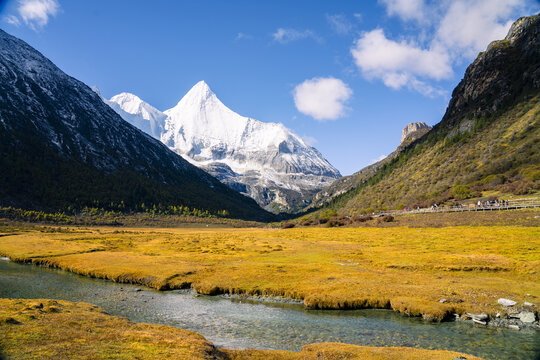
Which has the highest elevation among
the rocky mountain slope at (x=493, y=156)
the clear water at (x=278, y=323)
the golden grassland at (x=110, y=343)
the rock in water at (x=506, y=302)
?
the rocky mountain slope at (x=493, y=156)

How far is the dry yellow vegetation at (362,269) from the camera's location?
3625 centimetres

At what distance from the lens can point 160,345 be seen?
21.2 meters

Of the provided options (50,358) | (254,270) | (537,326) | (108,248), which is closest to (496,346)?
(537,326)

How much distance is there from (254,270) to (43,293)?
29.5m

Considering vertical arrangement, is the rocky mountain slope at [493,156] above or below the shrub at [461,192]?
above

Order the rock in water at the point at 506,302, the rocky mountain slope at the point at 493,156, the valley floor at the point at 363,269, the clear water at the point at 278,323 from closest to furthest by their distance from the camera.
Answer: the clear water at the point at 278,323
the rock in water at the point at 506,302
the valley floor at the point at 363,269
the rocky mountain slope at the point at 493,156

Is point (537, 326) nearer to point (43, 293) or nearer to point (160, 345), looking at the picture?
point (160, 345)

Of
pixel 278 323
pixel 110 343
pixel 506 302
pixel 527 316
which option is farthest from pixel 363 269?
pixel 110 343

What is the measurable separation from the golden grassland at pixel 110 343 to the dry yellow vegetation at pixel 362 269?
43.5 feet

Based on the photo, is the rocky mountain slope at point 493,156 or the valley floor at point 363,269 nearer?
the valley floor at point 363,269

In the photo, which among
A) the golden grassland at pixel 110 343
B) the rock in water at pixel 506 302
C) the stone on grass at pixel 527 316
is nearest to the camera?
the golden grassland at pixel 110 343

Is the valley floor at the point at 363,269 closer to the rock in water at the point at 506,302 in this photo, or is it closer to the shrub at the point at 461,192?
the rock in water at the point at 506,302

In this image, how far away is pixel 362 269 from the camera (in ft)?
172

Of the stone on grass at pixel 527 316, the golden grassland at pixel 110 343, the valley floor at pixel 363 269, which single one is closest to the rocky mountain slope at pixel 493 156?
the valley floor at pixel 363 269
